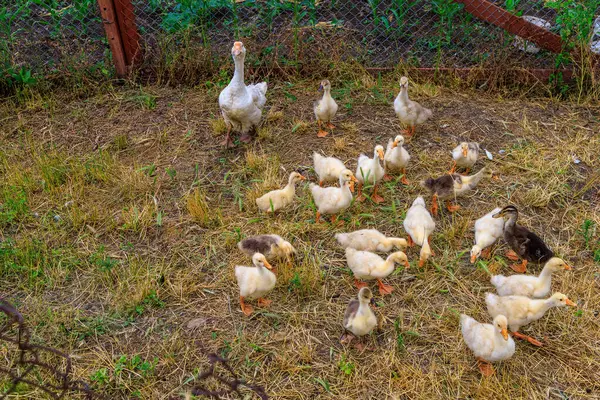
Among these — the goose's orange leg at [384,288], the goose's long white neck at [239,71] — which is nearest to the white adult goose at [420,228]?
the goose's orange leg at [384,288]

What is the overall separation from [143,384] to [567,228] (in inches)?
130

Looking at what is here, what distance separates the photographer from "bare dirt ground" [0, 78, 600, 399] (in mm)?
3314

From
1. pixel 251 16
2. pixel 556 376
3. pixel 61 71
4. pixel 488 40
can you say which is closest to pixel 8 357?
pixel 556 376

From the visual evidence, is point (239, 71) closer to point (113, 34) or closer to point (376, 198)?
point (376, 198)

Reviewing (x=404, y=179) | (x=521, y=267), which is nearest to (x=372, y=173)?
(x=404, y=179)

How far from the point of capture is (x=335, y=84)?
6324mm

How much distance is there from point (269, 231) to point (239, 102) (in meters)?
1.38

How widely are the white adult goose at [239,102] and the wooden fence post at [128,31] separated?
168cm

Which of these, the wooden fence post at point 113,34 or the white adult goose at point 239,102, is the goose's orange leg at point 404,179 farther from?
the wooden fence post at point 113,34

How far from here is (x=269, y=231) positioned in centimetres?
428

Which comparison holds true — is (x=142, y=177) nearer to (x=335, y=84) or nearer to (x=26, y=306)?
(x=26, y=306)

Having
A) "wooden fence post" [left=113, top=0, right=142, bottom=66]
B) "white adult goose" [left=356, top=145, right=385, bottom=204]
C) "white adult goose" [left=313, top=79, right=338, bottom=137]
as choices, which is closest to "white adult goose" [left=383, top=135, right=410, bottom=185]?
"white adult goose" [left=356, top=145, right=385, bottom=204]

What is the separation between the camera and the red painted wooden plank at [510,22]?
570 cm

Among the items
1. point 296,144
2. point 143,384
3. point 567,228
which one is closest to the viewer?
point 143,384
